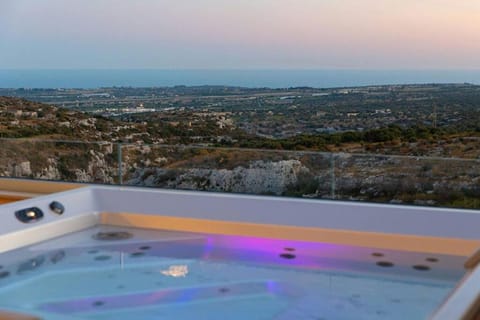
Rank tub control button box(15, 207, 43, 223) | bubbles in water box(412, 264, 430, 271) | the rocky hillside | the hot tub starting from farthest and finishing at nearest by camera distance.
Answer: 1. the rocky hillside
2. tub control button box(15, 207, 43, 223)
3. bubbles in water box(412, 264, 430, 271)
4. the hot tub

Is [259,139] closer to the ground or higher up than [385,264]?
higher up

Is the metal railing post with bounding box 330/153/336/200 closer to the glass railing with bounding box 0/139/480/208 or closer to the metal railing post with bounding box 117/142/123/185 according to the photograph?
the glass railing with bounding box 0/139/480/208

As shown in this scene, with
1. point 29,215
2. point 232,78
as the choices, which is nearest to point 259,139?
point 232,78

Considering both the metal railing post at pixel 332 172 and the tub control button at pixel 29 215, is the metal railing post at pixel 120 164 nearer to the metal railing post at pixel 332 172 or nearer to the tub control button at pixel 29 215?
the tub control button at pixel 29 215

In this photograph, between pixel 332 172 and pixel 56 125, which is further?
pixel 56 125

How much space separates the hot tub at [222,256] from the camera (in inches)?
120

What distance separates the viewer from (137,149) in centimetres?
523

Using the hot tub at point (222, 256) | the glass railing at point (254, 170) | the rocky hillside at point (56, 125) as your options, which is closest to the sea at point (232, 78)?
the rocky hillside at point (56, 125)

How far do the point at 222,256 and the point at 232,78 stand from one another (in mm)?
4443

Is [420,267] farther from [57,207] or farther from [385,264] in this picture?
[57,207]

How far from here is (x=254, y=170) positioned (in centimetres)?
490

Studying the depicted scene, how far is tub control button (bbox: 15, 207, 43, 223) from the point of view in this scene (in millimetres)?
3785

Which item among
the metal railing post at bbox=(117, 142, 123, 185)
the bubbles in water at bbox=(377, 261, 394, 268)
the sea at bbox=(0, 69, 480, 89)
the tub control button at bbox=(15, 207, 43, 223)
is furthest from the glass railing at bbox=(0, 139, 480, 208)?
the sea at bbox=(0, 69, 480, 89)

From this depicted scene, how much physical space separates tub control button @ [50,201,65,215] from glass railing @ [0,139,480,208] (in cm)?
104
